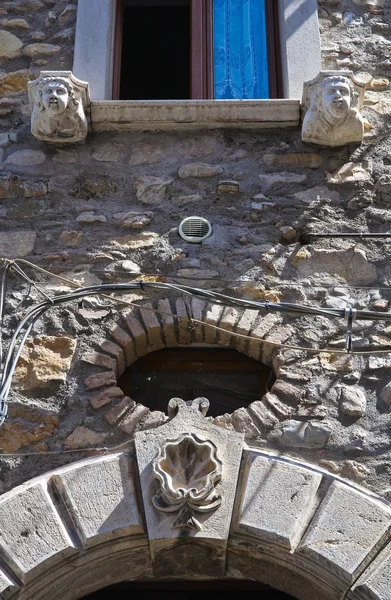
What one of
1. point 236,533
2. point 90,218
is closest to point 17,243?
point 90,218

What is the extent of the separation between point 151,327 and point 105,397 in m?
0.43

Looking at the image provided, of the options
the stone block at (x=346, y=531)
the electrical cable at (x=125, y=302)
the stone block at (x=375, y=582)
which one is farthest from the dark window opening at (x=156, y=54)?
the stone block at (x=375, y=582)

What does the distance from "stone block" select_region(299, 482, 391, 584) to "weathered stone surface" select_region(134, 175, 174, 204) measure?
1825 mm

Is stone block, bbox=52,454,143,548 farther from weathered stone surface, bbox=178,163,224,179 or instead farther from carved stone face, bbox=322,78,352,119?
carved stone face, bbox=322,78,352,119

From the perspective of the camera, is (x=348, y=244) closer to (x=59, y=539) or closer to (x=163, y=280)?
(x=163, y=280)

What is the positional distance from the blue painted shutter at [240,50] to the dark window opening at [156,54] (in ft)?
4.26

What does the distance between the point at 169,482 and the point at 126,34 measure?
15.4 feet

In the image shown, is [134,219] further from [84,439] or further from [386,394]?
[386,394]

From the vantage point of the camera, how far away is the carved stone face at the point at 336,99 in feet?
17.4

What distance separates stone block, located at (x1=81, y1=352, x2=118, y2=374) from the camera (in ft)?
15.2

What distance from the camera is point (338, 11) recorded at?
6.04 metres

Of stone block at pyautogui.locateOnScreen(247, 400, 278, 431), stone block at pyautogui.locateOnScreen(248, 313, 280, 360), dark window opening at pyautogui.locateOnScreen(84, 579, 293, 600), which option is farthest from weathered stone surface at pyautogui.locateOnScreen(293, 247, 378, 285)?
dark window opening at pyautogui.locateOnScreen(84, 579, 293, 600)

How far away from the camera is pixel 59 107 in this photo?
5.36 m

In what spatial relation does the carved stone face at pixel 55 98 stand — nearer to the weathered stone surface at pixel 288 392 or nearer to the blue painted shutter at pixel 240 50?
the blue painted shutter at pixel 240 50
